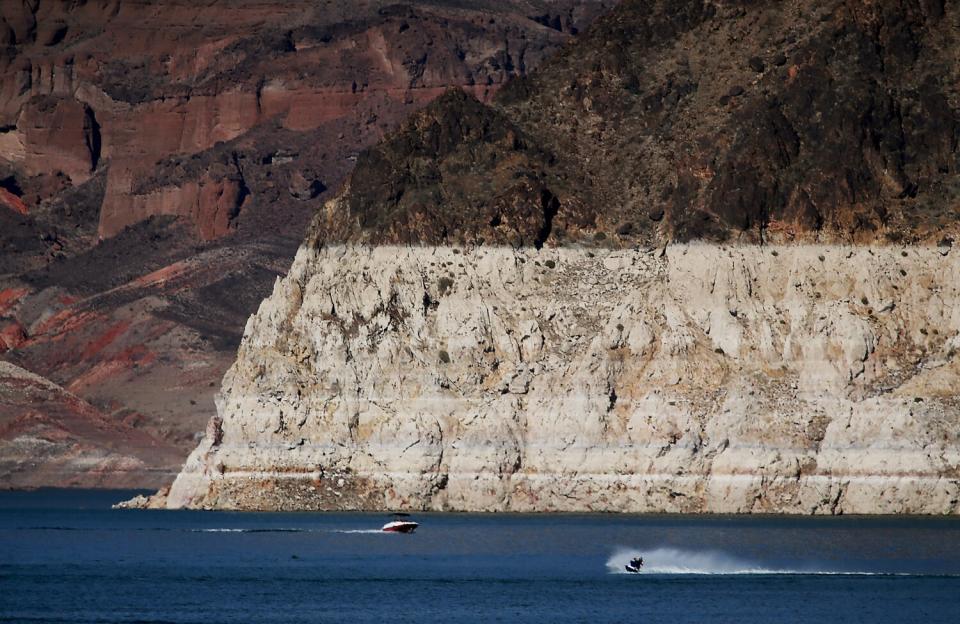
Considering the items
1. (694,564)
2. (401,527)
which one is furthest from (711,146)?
(694,564)

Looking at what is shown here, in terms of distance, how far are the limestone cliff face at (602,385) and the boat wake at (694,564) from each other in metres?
15.0

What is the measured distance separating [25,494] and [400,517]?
302 feet

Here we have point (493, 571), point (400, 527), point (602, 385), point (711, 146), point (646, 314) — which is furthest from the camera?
point (711, 146)

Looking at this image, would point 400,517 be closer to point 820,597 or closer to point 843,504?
point 843,504

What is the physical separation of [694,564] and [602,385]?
20.6m

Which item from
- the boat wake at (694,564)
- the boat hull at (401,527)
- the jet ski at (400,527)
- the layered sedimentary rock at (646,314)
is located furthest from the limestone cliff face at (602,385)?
the boat wake at (694,564)

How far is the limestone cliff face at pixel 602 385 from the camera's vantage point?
4252 inches

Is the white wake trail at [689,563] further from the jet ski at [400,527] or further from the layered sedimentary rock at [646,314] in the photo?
the layered sedimentary rock at [646,314]

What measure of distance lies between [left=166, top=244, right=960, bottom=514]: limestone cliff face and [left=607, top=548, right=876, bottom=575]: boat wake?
49.3 feet

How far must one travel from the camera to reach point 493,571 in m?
91.4

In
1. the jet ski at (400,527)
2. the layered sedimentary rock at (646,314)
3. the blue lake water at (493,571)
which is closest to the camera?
the blue lake water at (493,571)

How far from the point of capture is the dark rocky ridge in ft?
379

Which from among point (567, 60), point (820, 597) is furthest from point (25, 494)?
point (820, 597)

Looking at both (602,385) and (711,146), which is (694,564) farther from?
(711,146)
